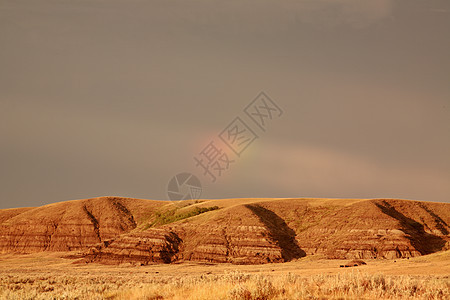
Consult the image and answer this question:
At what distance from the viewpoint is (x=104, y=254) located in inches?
2948

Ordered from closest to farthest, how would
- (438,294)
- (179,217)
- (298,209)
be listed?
1. (438,294)
2. (298,209)
3. (179,217)

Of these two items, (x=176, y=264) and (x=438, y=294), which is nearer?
(x=438, y=294)

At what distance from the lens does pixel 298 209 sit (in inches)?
3460

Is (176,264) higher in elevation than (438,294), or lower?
lower

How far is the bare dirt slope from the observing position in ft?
222

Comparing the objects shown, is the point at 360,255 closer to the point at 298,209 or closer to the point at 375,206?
the point at 375,206

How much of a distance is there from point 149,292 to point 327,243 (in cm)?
6032

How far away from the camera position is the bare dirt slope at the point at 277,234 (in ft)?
222

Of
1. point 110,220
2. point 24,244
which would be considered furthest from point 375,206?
point 24,244

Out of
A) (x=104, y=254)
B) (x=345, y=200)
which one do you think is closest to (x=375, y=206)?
(x=345, y=200)

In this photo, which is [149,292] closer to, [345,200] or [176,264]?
[176,264]

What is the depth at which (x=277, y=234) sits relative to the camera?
7519 cm

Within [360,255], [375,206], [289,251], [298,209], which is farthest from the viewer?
[298,209]

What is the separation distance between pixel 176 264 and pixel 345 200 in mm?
42875
